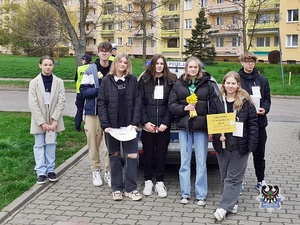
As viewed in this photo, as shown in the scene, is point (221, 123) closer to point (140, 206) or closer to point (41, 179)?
point (140, 206)

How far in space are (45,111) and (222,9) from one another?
5488cm

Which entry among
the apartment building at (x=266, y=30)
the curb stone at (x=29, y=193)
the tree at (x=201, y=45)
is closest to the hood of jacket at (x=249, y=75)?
the curb stone at (x=29, y=193)

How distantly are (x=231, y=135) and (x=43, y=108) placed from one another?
282 cm

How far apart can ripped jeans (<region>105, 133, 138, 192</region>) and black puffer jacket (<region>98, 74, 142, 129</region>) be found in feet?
0.80

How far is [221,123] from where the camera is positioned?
5.29m

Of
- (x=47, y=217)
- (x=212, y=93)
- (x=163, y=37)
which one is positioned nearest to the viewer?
(x=47, y=217)

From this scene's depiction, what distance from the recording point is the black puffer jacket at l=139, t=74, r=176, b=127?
19.6 feet

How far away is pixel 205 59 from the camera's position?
1827 inches

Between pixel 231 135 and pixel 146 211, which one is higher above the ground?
pixel 231 135

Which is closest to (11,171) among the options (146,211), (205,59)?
(146,211)

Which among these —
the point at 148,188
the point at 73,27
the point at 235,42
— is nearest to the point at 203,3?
the point at 235,42

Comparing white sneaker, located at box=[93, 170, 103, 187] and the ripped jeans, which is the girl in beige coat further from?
the ripped jeans

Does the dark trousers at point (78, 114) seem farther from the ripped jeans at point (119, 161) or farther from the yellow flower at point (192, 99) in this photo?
the yellow flower at point (192, 99)

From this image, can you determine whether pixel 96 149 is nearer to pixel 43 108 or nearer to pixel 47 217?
pixel 43 108
